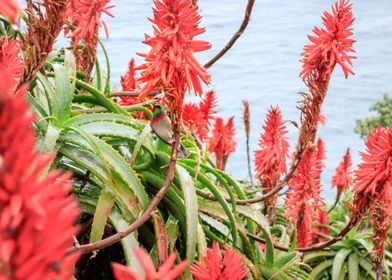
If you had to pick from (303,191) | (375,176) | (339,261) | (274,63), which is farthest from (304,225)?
(274,63)

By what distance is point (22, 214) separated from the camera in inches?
9.2

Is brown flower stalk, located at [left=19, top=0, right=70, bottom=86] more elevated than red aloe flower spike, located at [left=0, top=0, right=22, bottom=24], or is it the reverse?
red aloe flower spike, located at [left=0, top=0, right=22, bottom=24]

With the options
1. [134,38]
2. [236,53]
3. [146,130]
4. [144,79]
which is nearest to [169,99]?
[144,79]

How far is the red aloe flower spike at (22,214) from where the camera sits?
0.75ft

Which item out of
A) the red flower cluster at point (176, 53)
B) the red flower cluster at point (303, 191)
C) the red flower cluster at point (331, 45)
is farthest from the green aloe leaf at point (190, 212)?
the red flower cluster at point (303, 191)

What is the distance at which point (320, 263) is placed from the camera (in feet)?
7.37

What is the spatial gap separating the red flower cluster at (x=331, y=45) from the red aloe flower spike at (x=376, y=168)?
143 millimetres

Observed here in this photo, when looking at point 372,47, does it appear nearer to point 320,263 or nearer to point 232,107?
point 232,107

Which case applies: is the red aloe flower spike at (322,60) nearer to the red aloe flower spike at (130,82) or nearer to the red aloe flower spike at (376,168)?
the red aloe flower spike at (376,168)

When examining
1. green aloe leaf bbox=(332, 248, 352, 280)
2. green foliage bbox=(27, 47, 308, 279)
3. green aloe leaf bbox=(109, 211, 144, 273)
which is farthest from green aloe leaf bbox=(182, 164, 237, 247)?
green aloe leaf bbox=(332, 248, 352, 280)

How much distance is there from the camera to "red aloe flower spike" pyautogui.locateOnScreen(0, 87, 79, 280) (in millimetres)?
230

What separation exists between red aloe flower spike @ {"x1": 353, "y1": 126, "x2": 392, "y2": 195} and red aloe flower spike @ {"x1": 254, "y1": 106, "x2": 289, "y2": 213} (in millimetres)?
257

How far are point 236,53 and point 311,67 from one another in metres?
5.02

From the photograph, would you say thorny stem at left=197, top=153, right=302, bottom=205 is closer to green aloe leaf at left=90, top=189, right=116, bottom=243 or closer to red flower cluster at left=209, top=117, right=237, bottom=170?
green aloe leaf at left=90, top=189, right=116, bottom=243
